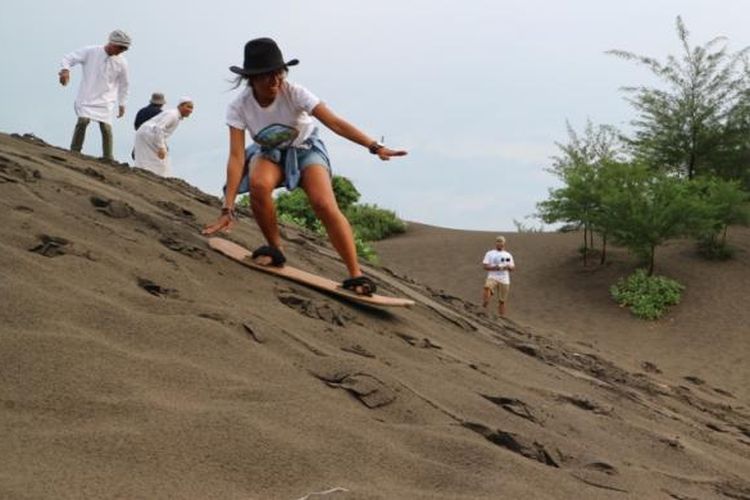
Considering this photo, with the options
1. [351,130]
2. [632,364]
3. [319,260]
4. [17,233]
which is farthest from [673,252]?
[17,233]

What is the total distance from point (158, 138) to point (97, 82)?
0.77 metres

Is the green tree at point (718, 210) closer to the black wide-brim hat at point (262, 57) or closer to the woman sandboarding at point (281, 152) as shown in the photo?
the woman sandboarding at point (281, 152)

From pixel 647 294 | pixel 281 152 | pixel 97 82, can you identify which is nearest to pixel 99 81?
pixel 97 82

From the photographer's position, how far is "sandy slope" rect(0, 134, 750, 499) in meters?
2.64

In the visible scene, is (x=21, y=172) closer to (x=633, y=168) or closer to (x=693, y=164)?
(x=633, y=168)

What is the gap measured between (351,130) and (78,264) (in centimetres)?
164

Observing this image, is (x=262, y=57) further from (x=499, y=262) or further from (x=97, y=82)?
(x=499, y=262)

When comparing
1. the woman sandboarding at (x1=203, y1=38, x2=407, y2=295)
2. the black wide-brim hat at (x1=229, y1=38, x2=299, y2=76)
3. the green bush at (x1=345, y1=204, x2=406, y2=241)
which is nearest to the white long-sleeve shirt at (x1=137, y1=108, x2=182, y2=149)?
the woman sandboarding at (x1=203, y1=38, x2=407, y2=295)

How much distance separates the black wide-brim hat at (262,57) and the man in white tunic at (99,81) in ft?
14.0

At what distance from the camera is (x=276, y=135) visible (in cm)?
524

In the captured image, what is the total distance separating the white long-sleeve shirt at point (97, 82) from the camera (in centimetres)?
894

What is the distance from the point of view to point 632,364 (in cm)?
981

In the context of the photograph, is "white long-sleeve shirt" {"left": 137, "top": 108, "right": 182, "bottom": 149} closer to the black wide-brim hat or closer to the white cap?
the white cap

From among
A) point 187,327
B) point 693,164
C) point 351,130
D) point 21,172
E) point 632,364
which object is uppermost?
point 693,164
